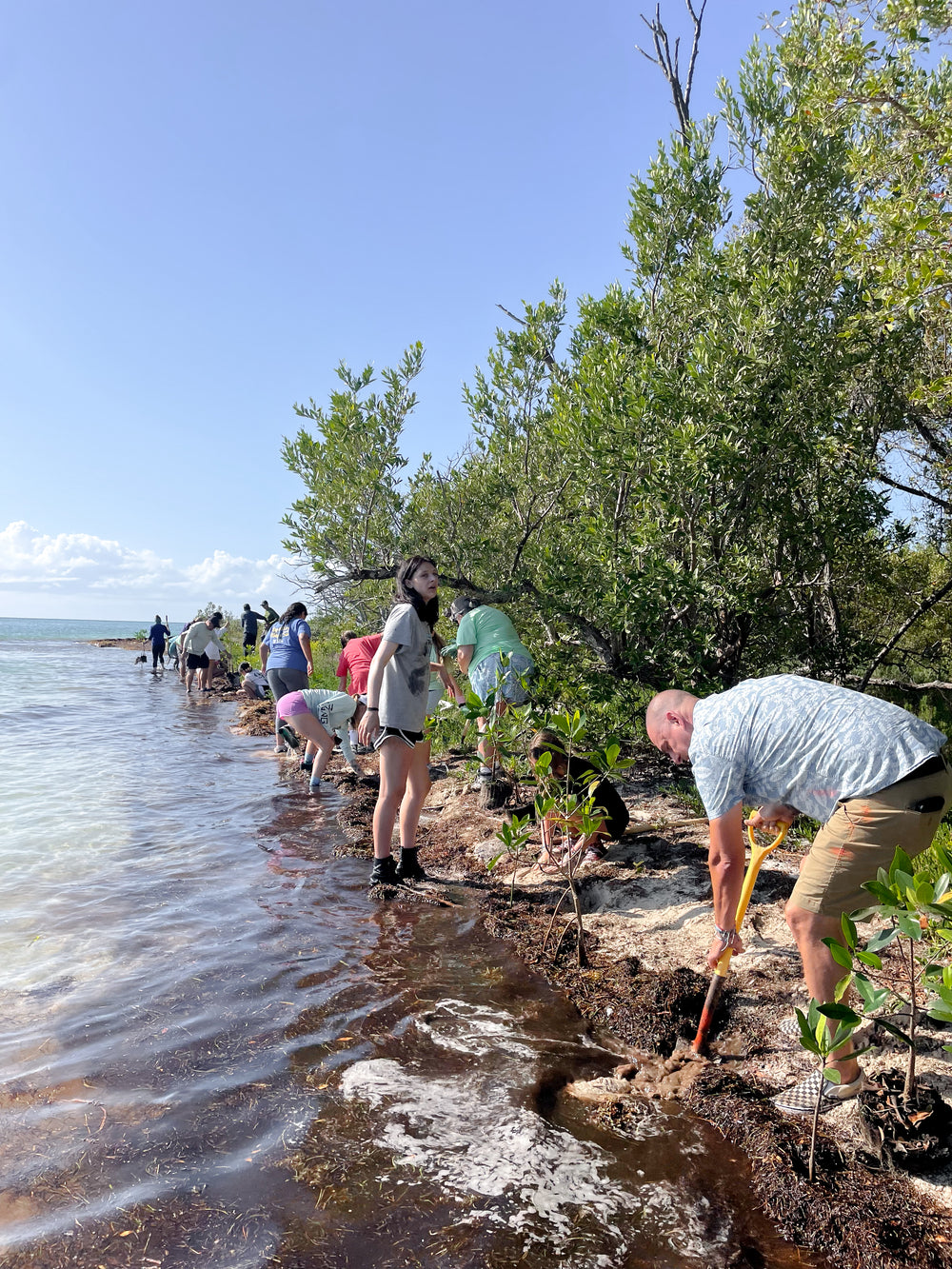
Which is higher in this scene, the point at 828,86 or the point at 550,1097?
the point at 828,86

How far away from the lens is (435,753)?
990cm

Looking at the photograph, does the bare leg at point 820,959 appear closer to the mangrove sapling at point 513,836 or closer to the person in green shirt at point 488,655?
the mangrove sapling at point 513,836

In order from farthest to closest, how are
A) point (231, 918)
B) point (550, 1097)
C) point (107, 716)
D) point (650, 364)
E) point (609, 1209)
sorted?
point (107, 716) < point (650, 364) < point (231, 918) < point (550, 1097) < point (609, 1209)

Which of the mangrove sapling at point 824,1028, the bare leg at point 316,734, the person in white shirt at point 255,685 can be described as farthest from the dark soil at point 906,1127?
the person in white shirt at point 255,685

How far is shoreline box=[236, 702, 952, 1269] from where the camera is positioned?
7.66 feet

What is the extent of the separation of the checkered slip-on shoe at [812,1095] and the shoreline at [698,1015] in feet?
0.12

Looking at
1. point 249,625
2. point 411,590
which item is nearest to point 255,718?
point 249,625

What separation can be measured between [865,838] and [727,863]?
1.75 feet

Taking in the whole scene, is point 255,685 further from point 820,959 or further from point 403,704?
point 820,959

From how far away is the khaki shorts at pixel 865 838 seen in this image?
2635 mm

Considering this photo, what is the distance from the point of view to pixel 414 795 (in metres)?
5.43

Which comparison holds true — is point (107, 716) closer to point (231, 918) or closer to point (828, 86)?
point (231, 918)

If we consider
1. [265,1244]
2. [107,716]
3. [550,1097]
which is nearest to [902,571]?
[550,1097]

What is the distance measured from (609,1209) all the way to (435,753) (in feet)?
24.9
